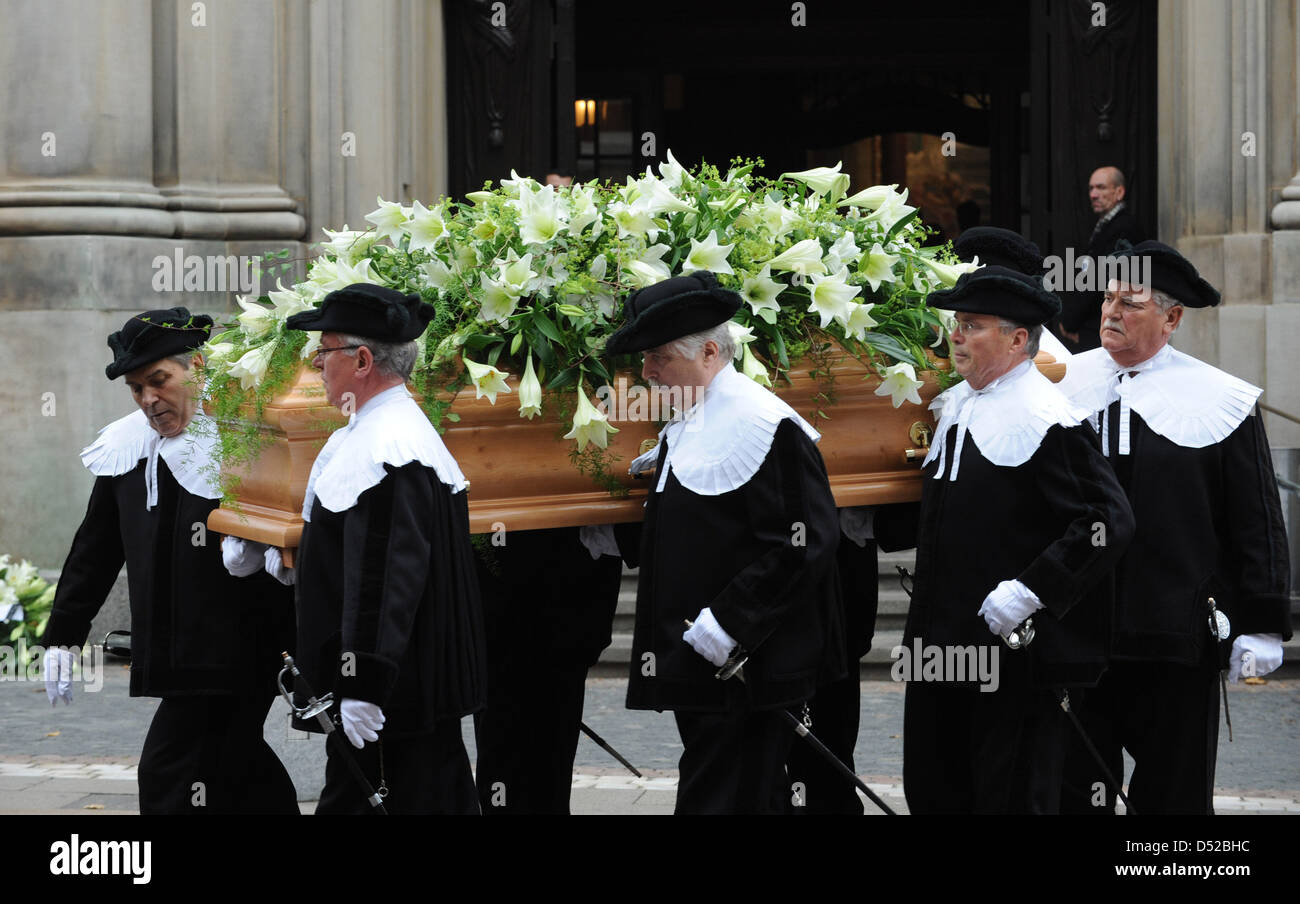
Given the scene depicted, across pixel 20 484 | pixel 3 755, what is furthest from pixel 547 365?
pixel 20 484

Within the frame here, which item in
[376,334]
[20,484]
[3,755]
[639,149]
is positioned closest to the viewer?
[376,334]

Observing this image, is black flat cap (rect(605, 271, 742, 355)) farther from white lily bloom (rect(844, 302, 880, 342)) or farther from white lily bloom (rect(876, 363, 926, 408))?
white lily bloom (rect(876, 363, 926, 408))

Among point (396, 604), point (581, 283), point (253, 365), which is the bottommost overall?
point (396, 604)

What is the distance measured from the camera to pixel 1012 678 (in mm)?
4516

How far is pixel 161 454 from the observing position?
16.5ft

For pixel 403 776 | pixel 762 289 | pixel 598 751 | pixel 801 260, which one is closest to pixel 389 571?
pixel 403 776

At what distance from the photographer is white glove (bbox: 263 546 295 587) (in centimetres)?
470

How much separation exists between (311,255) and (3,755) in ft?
12.2

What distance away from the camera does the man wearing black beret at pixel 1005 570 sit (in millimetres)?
4461

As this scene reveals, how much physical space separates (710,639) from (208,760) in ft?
5.30

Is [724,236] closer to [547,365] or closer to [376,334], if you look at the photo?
[547,365]

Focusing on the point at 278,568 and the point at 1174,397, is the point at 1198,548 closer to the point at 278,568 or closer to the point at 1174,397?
the point at 1174,397

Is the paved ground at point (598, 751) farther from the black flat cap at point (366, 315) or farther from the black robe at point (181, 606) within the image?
the black flat cap at point (366, 315)

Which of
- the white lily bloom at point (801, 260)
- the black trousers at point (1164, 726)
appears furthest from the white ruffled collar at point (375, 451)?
the black trousers at point (1164, 726)
